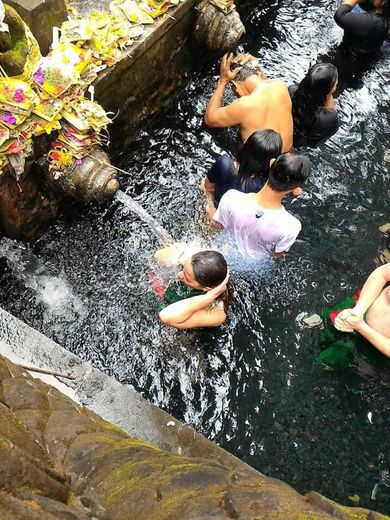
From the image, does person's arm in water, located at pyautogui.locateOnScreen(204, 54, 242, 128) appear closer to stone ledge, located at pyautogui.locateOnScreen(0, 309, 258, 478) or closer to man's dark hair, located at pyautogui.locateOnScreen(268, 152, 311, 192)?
man's dark hair, located at pyautogui.locateOnScreen(268, 152, 311, 192)

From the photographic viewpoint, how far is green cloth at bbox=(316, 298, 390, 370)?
12.2 feet

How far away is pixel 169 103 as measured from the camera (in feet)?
19.3

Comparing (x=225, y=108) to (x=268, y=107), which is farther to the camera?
(x=225, y=108)

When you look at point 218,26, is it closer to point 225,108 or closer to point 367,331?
point 225,108

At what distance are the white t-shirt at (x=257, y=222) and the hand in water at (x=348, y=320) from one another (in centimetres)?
69

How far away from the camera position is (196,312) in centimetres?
369

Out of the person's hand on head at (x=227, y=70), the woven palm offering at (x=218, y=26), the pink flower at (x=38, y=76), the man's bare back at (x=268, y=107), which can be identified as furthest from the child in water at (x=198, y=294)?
the woven palm offering at (x=218, y=26)

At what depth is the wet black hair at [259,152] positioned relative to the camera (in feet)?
12.7

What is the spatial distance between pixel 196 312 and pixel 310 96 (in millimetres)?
2286

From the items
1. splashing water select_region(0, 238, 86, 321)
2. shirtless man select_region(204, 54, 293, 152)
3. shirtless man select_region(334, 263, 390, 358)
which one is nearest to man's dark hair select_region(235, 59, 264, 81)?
shirtless man select_region(204, 54, 293, 152)

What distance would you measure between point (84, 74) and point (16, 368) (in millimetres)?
2650

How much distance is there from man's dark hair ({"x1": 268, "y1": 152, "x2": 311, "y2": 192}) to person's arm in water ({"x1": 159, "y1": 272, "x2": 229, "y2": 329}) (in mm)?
714

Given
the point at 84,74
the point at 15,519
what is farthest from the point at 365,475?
the point at 84,74

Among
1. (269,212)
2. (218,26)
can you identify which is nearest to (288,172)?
(269,212)
